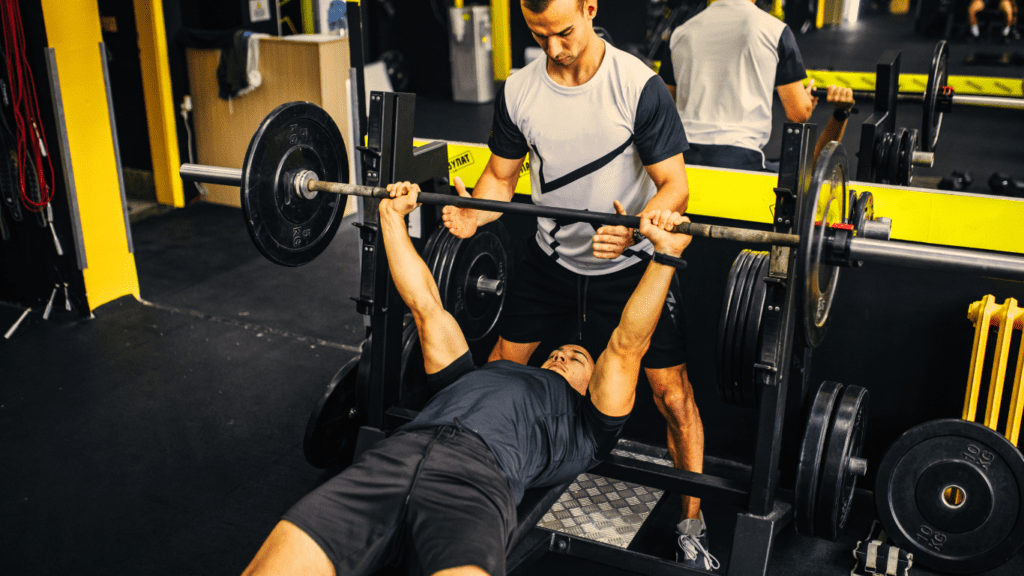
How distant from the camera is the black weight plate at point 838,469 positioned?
1.90 m

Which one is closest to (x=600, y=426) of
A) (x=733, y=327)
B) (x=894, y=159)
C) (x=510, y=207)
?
(x=733, y=327)

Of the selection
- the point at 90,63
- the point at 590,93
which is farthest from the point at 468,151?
the point at 90,63

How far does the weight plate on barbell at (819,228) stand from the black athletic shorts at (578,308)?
0.39m

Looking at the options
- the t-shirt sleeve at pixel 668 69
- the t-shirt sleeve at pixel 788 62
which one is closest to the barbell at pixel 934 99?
the t-shirt sleeve at pixel 788 62

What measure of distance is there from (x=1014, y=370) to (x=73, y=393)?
3.03 m

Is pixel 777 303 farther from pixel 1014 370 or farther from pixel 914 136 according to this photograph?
pixel 914 136

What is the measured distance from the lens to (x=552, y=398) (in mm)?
1932

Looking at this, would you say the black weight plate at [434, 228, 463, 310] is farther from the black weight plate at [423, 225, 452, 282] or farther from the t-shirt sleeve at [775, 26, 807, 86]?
the t-shirt sleeve at [775, 26, 807, 86]

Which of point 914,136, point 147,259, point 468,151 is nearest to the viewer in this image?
point 468,151

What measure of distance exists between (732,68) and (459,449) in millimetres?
1667

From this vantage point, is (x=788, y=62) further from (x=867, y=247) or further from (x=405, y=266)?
(x=405, y=266)

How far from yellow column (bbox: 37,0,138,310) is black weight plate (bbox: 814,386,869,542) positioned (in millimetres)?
3094

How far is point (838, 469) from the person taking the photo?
189 centimetres

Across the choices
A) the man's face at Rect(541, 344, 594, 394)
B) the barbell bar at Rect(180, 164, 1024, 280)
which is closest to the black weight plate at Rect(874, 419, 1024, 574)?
the barbell bar at Rect(180, 164, 1024, 280)
